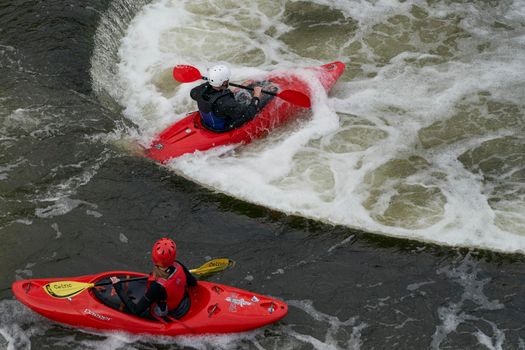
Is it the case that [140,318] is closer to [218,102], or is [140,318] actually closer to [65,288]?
[65,288]

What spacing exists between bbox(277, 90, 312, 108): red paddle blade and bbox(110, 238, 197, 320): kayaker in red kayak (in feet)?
11.2

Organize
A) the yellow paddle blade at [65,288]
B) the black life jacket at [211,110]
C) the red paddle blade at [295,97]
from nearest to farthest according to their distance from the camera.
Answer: the yellow paddle blade at [65,288] → the black life jacket at [211,110] → the red paddle blade at [295,97]

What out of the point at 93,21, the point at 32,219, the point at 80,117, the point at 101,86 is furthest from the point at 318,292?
the point at 93,21

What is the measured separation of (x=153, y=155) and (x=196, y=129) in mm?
672

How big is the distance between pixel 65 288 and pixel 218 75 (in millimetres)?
3251

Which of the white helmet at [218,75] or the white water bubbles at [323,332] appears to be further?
the white helmet at [218,75]

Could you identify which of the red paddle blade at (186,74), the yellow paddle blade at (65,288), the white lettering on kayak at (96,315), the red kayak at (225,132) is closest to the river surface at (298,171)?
the red kayak at (225,132)

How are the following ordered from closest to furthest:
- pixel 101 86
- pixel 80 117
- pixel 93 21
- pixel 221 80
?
pixel 221 80 < pixel 80 117 < pixel 101 86 < pixel 93 21

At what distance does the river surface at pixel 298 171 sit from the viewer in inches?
266

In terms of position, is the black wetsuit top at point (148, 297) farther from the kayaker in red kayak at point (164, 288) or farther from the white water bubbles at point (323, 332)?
the white water bubbles at point (323, 332)

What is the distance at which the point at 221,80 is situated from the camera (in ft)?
26.5

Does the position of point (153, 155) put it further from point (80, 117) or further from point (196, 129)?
point (80, 117)

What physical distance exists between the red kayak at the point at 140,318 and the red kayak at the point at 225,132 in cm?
240

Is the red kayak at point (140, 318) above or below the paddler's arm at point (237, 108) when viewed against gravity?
below
